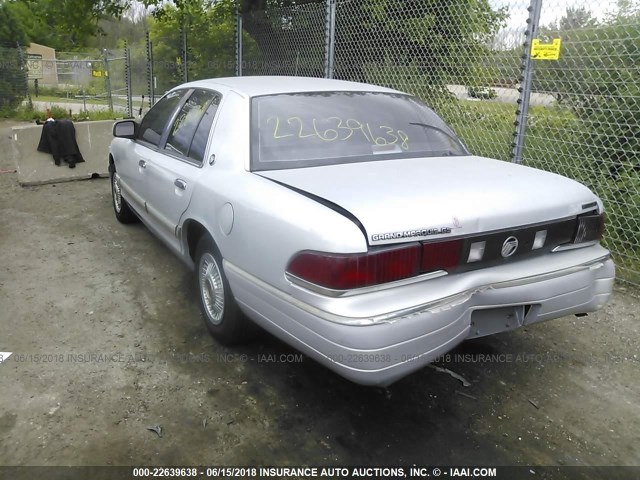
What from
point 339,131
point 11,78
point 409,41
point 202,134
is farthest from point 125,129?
point 11,78

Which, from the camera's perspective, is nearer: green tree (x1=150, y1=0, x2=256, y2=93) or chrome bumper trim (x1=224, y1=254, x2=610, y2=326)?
chrome bumper trim (x1=224, y1=254, x2=610, y2=326)

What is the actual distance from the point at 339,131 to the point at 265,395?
1.63m

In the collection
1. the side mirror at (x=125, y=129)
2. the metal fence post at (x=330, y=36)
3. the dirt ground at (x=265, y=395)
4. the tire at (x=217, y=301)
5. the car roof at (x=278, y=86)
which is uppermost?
the metal fence post at (x=330, y=36)

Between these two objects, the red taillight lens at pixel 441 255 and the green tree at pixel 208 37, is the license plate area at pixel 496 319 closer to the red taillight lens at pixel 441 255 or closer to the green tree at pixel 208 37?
the red taillight lens at pixel 441 255

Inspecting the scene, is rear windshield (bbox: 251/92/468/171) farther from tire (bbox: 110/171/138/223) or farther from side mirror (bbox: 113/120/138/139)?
tire (bbox: 110/171/138/223)

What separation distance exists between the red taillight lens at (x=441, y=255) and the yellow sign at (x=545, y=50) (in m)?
3.14

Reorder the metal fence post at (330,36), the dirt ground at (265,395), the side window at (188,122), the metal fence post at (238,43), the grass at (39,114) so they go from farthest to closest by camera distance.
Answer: the grass at (39,114) < the metal fence post at (238,43) < the metal fence post at (330,36) < the side window at (188,122) < the dirt ground at (265,395)

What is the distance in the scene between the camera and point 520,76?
5.03 metres

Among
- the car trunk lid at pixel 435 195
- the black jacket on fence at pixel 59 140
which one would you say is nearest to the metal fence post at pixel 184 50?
the black jacket on fence at pixel 59 140

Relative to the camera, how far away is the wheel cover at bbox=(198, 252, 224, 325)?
325 cm

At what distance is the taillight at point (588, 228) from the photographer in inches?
111

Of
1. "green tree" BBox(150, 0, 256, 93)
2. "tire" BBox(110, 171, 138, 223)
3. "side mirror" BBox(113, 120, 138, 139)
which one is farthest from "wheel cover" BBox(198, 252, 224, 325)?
"green tree" BBox(150, 0, 256, 93)

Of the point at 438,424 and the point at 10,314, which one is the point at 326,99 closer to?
the point at 438,424

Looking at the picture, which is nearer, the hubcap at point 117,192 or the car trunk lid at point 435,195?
the car trunk lid at point 435,195
